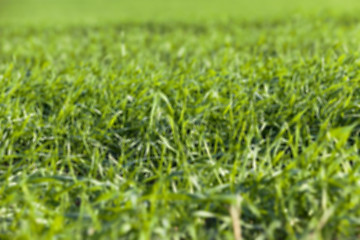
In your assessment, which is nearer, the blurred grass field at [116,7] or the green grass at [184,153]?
the green grass at [184,153]

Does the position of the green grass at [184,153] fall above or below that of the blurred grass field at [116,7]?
below

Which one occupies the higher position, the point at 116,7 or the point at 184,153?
the point at 116,7

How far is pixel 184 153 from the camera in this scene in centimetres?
210

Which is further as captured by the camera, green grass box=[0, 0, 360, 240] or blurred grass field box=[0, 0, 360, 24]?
blurred grass field box=[0, 0, 360, 24]

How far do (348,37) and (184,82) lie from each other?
8.57 ft

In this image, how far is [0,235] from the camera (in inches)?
59.9

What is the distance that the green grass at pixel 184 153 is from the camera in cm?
150

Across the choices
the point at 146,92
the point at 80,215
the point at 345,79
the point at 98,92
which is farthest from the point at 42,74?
the point at 345,79

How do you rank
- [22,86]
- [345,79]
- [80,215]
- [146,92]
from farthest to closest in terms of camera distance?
[22,86], [146,92], [345,79], [80,215]

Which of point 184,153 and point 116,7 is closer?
point 184,153

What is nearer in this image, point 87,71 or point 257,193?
point 257,193

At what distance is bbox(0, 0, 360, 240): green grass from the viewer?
1.50 metres

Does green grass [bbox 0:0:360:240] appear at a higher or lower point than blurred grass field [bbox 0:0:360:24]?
lower

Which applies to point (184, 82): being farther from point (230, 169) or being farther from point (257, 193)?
point (257, 193)
